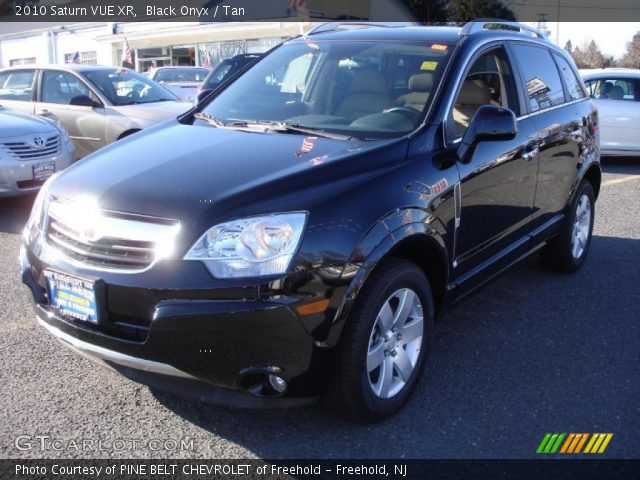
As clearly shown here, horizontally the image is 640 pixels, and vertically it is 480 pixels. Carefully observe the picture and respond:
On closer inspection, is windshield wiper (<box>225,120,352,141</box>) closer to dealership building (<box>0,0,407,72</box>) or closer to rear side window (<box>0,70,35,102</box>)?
rear side window (<box>0,70,35,102</box>)

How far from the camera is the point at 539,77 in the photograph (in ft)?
15.5

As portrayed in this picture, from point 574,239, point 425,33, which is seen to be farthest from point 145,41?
point 425,33

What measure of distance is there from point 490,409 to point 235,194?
1669 millimetres

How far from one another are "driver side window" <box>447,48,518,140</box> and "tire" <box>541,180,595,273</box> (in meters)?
1.31

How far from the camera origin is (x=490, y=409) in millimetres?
3307

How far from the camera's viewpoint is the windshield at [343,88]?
3689 mm

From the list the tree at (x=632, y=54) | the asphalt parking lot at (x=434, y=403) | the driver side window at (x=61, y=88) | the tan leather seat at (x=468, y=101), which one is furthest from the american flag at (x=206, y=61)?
the tree at (x=632, y=54)

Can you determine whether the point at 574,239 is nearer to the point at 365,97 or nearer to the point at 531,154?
the point at 531,154

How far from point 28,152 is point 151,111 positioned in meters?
1.89

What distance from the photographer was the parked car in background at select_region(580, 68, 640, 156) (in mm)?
10719

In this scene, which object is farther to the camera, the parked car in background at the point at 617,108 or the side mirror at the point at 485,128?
the parked car in background at the point at 617,108

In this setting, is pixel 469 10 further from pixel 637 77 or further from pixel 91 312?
pixel 91 312

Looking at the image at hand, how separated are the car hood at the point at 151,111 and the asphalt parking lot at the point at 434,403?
14.0 ft

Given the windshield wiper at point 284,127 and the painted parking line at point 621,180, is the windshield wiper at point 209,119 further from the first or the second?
the painted parking line at point 621,180
